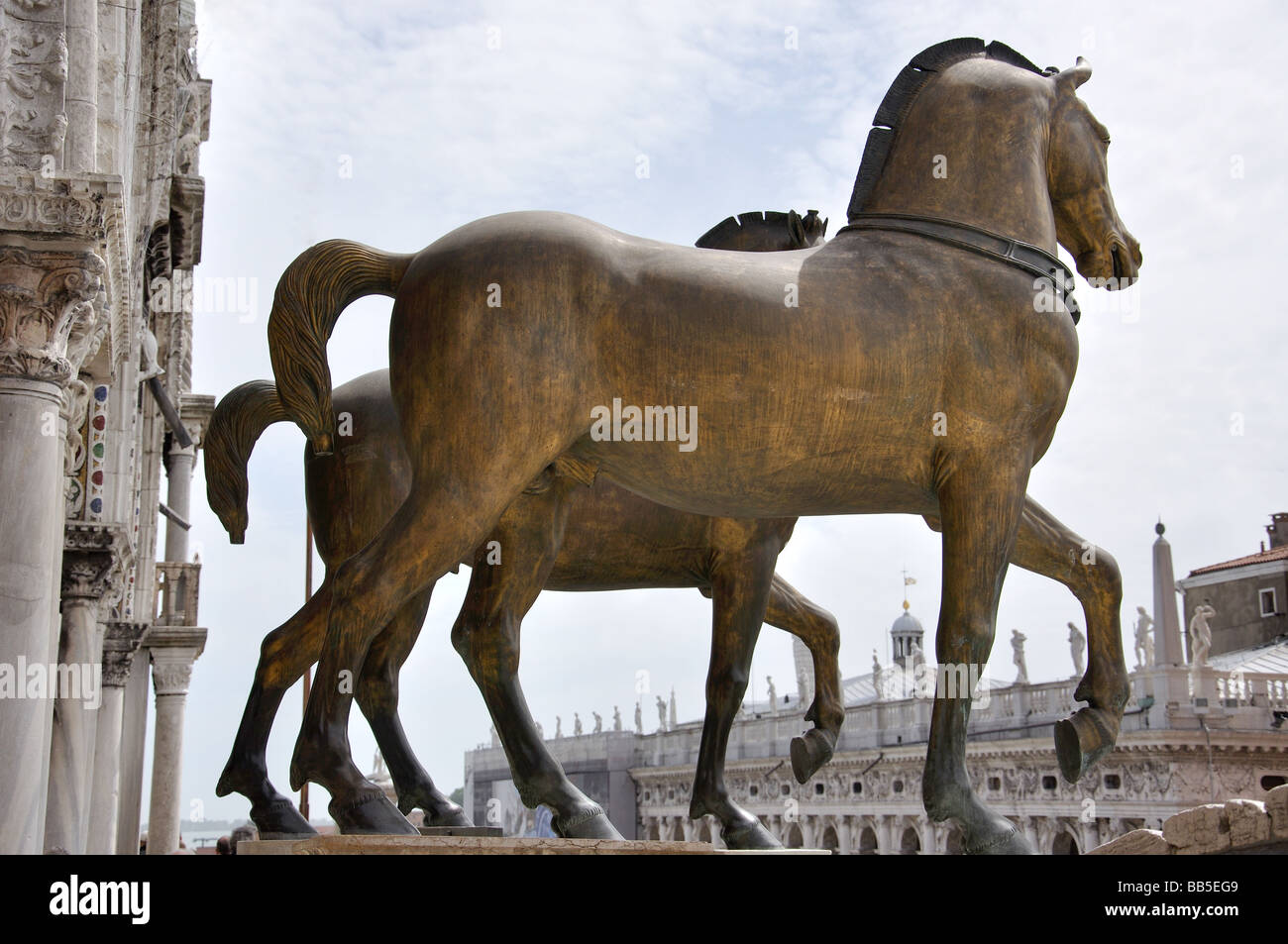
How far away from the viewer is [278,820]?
523 cm

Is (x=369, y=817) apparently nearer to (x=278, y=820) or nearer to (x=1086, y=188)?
(x=278, y=820)

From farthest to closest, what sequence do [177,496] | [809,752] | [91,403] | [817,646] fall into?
[177,496], [91,403], [817,646], [809,752]

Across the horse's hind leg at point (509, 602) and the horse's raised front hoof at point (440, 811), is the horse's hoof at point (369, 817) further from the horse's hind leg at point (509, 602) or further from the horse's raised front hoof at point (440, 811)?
the horse's raised front hoof at point (440, 811)

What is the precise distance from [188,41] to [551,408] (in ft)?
55.0

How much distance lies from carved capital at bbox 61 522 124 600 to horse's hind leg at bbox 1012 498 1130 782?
1153 cm

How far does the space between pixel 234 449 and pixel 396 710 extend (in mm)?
1316

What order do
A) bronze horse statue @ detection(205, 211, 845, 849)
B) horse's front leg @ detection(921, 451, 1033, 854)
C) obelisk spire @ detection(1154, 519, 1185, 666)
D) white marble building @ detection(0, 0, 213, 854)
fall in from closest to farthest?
horse's front leg @ detection(921, 451, 1033, 854)
bronze horse statue @ detection(205, 211, 845, 849)
white marble building @ detection(0, 0, 213, 854)
obelisk spire @ detection(1154, 519, 1185, 666)

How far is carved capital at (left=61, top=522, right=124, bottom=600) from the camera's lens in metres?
15.0

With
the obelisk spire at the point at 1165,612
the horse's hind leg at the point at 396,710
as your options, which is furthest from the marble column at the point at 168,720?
the obelisk spire at the point at 1165,612

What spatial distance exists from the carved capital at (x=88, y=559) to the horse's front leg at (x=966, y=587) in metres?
11.7

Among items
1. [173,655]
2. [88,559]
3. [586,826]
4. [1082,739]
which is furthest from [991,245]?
[173,655]

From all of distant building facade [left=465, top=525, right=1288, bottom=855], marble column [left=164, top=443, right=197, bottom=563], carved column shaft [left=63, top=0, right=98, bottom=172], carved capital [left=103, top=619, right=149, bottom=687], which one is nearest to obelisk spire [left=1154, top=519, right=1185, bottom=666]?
distant building facade [left=465, top=525, right=1288, bottom=855]

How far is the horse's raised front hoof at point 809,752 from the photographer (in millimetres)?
6305

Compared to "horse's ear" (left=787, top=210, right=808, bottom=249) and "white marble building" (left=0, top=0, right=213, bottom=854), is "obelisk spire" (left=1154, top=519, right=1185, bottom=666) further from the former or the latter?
"horse's ear" (left=787, top=210, right=808, bottom=249)
